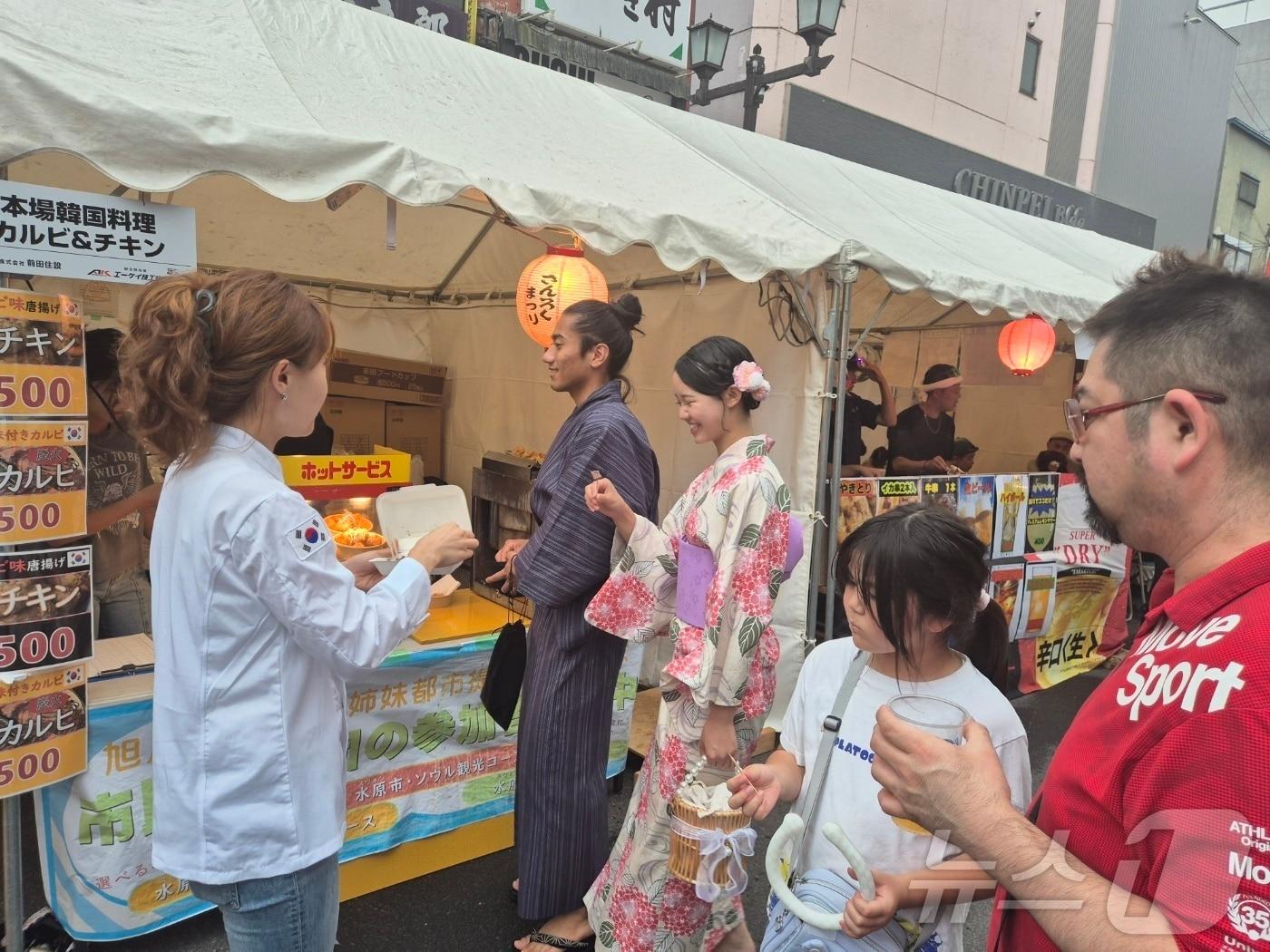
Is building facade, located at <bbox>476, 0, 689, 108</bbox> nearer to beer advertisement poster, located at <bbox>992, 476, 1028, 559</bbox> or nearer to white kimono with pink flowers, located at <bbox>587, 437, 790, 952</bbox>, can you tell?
beer advertisement poster, located at <bbox>992, 476, 1028, 559</bbox>

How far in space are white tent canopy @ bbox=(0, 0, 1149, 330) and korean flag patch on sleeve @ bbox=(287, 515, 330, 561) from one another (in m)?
1.35

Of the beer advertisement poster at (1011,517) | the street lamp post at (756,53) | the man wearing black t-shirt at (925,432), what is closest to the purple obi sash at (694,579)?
the beer advertisement poster at (1011,517)

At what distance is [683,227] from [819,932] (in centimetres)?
267

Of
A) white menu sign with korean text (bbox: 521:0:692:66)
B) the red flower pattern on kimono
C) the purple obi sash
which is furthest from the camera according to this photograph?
white menu sign with korean text (bbox: 521:0:692:66)

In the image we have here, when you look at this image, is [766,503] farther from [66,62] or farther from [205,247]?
[205,247]

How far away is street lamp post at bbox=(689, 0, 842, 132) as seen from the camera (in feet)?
21.7

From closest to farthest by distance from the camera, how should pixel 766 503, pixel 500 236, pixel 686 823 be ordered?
pixel 686 823 < pixel 766 503 < pixel 500 236

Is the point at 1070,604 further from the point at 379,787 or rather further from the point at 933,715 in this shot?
the point at 933,715

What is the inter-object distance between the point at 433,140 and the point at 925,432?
13.7 ft

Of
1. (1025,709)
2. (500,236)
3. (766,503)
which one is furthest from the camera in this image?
(500,236)

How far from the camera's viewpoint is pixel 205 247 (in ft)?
17.5

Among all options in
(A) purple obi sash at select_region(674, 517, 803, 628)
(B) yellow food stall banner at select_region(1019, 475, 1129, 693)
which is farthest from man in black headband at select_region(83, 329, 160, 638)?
(B) yellow food stall banner at select_region(1019, 475, 1129, 693)

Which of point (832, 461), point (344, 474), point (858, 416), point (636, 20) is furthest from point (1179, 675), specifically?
point (636, 20)

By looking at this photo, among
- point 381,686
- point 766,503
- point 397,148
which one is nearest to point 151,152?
point 397,148
